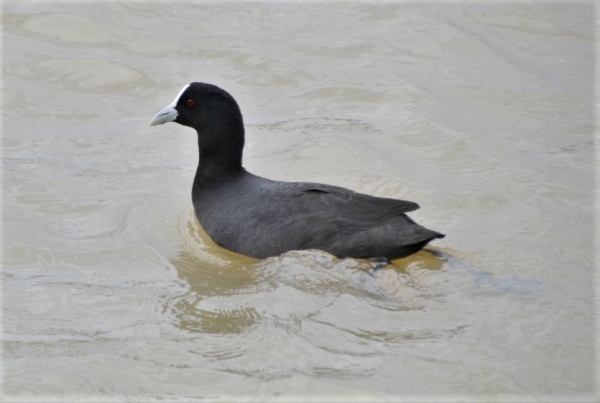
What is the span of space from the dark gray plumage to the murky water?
5.1 inches

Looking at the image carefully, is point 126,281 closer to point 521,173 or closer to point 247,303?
point 247,303

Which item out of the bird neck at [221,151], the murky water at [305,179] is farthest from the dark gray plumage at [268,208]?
the murky water at [305,179]

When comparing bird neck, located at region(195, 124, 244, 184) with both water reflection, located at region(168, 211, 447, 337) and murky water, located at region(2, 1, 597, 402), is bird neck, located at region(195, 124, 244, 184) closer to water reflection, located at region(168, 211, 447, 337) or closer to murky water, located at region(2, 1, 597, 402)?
murky water, located at region(2, 1, 597, 402)

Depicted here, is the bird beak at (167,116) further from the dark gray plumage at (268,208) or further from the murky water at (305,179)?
the murky water at (305,179)

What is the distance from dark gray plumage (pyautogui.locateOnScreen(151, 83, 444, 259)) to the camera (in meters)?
5.21

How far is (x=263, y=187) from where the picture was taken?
18.6 feet

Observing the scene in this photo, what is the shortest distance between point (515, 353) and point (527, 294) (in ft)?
2.21

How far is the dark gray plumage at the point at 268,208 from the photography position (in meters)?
5.21

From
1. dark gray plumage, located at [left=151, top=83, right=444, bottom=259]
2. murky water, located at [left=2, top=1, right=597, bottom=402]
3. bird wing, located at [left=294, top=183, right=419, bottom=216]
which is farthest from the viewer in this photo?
bird wing, located at [left=294, top=183, right=419, bottom=216]

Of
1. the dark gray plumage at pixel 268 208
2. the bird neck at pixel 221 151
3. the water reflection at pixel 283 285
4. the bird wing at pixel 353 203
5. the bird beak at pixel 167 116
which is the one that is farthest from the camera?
the bird beak at pixel 167 116

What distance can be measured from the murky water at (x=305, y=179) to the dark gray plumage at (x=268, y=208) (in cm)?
13

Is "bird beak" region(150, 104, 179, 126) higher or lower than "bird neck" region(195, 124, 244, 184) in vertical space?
higher

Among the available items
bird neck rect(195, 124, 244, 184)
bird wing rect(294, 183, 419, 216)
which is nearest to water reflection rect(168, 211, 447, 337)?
bird wing rect(294, 183, 419, 216)

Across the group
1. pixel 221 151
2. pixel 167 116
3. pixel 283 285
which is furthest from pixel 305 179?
pixel 283 285
